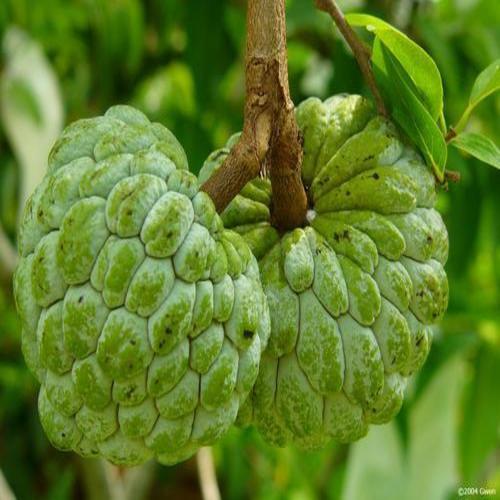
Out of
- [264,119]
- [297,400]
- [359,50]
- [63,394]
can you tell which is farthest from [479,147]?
[63,394]

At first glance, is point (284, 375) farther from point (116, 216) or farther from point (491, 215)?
point (491, 215)

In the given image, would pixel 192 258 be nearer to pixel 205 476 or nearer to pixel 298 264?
pixel 298 264

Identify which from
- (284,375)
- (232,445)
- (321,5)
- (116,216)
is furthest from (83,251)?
(232,445)

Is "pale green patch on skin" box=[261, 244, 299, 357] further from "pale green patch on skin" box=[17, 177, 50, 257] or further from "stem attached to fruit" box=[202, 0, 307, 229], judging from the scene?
"pale green patch on skin" box=[17, 177, 50, 257]

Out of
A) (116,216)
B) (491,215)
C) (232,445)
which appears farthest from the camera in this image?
(232,445)

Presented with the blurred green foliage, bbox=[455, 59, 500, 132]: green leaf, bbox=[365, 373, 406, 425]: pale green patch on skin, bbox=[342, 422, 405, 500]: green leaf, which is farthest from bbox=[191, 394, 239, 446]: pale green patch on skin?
bbox=[342, 422, 405, 500]: green leaf
